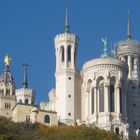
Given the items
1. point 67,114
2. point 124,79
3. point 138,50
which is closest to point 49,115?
point 67,114

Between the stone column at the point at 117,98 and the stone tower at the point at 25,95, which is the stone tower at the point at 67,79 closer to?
the stone column at the point at 117,98

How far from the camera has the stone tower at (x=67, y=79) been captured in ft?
362

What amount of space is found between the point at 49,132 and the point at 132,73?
101 ft

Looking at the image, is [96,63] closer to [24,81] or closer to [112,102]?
[112,102]

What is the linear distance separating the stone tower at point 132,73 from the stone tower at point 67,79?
8337 millimetres

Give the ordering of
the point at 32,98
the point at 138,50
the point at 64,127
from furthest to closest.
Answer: the point at 32,98, the point at 138,50, the point at 64,127

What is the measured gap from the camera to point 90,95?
10900 cm

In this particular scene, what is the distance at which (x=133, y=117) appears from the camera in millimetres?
113812

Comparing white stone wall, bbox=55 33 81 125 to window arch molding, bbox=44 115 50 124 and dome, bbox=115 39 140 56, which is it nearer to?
window arch molding, bbox=44 115 50 124

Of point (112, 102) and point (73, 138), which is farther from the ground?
point (112, 102)

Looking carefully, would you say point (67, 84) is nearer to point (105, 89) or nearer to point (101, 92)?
point (101, 92)

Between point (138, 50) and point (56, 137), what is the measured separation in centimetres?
3704

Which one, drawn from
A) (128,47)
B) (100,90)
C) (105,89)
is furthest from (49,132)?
(128,47)

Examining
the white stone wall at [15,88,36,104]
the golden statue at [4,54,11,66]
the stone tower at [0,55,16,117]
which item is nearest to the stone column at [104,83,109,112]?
the stone tower at [0,55,16,117]
